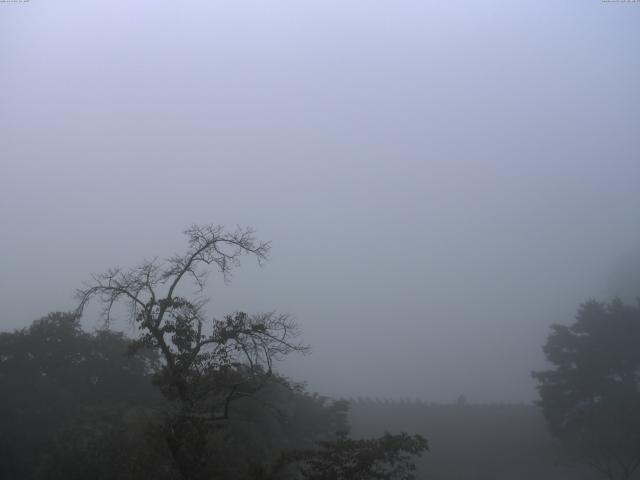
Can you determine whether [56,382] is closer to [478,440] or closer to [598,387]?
[478,440]

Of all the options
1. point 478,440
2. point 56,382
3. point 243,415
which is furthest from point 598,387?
point 56,382

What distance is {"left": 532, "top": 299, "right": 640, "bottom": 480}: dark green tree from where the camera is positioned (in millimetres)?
29578

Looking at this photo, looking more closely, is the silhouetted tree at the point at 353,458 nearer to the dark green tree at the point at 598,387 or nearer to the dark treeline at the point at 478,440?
the dark treeline at the point at 478,440

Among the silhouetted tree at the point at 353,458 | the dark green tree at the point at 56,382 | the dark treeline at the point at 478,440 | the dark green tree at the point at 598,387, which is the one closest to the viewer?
the silhouetted tree at the point at 353,458

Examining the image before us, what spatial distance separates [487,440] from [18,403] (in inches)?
→ 1567

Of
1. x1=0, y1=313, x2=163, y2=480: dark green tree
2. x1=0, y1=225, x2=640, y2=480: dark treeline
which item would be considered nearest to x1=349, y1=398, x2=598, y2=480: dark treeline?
x1=0, y1=225, x2=640, y2=480: dark treeline

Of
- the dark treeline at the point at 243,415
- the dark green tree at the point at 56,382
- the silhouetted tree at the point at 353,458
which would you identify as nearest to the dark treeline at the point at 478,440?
the dark treeline at the point at 243,415

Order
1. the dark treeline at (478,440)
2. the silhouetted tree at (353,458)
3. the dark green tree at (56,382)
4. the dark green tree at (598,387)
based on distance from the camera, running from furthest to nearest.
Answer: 1. the dark treeline at (478,440)
2. the dark green tree at (598,387)
3. the dark green tree at (56,382)
4. the silhouetted tree at (353,458)

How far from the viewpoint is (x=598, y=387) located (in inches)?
1379

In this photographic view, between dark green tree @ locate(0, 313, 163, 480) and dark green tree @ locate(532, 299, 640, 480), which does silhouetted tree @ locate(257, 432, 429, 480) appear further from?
dark green tree @ locate(532, 299, 640, 480)

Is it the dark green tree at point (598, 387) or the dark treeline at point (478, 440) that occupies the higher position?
the dark green tree at point (598, 387)

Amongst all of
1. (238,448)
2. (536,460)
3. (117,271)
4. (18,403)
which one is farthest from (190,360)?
(536,460)

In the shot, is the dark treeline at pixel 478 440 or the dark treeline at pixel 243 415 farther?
the dark treeline at pixel 478 440

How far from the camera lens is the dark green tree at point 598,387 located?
29.6 m
